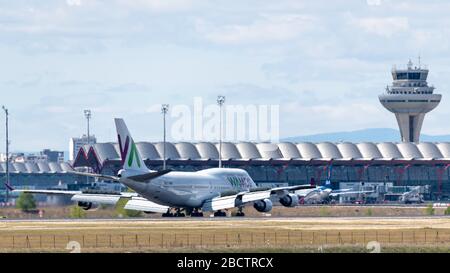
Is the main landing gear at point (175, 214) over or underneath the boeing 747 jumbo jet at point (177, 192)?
underneath

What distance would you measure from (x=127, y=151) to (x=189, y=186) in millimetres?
8710

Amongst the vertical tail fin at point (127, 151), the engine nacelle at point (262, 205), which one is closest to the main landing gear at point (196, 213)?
the engine nacelle at point (262, 205)

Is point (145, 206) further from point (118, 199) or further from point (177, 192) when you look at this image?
point (177, 192)

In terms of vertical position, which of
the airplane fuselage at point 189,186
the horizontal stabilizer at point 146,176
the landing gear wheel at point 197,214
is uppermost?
the horizontal stabilizer at point 146,176

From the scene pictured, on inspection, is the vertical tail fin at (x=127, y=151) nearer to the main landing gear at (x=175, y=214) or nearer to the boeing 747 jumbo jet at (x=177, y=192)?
the boeing 747 jumbo jet at (x=177, y=192)

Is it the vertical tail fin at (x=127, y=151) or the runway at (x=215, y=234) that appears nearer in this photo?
the runway at (x=215, y=234)

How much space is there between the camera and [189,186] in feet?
450

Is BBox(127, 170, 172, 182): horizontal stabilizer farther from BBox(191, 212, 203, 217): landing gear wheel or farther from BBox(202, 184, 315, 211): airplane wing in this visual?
BBox(191, 212, 203, 217): landing gear wheel

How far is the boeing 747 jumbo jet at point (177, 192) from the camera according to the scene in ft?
429

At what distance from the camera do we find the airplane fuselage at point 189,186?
13162 centimetres

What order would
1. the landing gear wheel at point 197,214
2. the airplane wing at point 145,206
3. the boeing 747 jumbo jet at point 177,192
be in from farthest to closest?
the landing gear wheel at point 197,214 → the airplane wing at point 145,206 → the boeing 747 jumbo jet at point 177,192

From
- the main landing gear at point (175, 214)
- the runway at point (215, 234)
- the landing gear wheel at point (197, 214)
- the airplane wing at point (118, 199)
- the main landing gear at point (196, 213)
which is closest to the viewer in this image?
the runway at point (215, 234)
